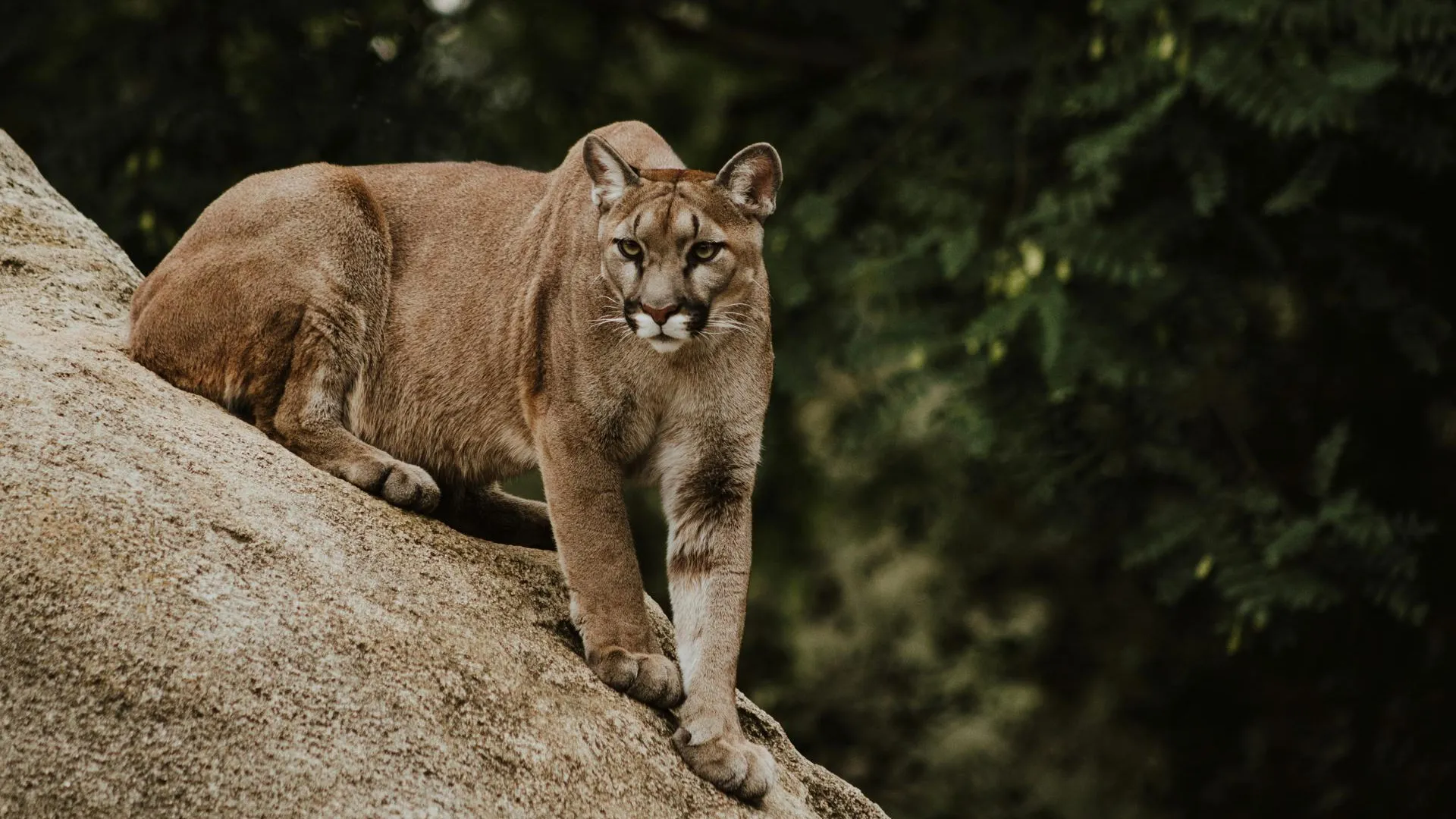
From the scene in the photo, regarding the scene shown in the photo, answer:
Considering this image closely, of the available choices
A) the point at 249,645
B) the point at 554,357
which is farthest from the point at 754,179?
the point at 249,645

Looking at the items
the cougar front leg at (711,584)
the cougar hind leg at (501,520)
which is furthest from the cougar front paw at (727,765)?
the cougar hind leg at (501,520)

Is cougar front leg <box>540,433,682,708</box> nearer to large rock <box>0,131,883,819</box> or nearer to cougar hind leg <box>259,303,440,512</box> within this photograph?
large rock <box>0,131,883,819</box>

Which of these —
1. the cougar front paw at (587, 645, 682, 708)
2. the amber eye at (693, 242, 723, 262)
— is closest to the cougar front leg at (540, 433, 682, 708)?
the cougar front paw at (587, 645, 682, 708)

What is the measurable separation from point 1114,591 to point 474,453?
951 cm

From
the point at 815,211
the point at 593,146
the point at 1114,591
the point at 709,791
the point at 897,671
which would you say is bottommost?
the point at 897,671

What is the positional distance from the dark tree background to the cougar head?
3.40 meters

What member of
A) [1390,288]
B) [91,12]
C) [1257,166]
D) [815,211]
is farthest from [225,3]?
[1390,288]

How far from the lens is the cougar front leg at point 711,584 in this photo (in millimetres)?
5824

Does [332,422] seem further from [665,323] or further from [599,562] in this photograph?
[665,323]

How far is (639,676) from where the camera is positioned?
231 inches

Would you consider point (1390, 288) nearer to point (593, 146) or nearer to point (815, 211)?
point (815, 211)

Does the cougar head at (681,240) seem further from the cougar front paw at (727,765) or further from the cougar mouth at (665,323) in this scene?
the cougar front paw at (727,765)

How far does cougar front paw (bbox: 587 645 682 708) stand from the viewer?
584cm

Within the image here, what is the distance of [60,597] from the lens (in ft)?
15.2
